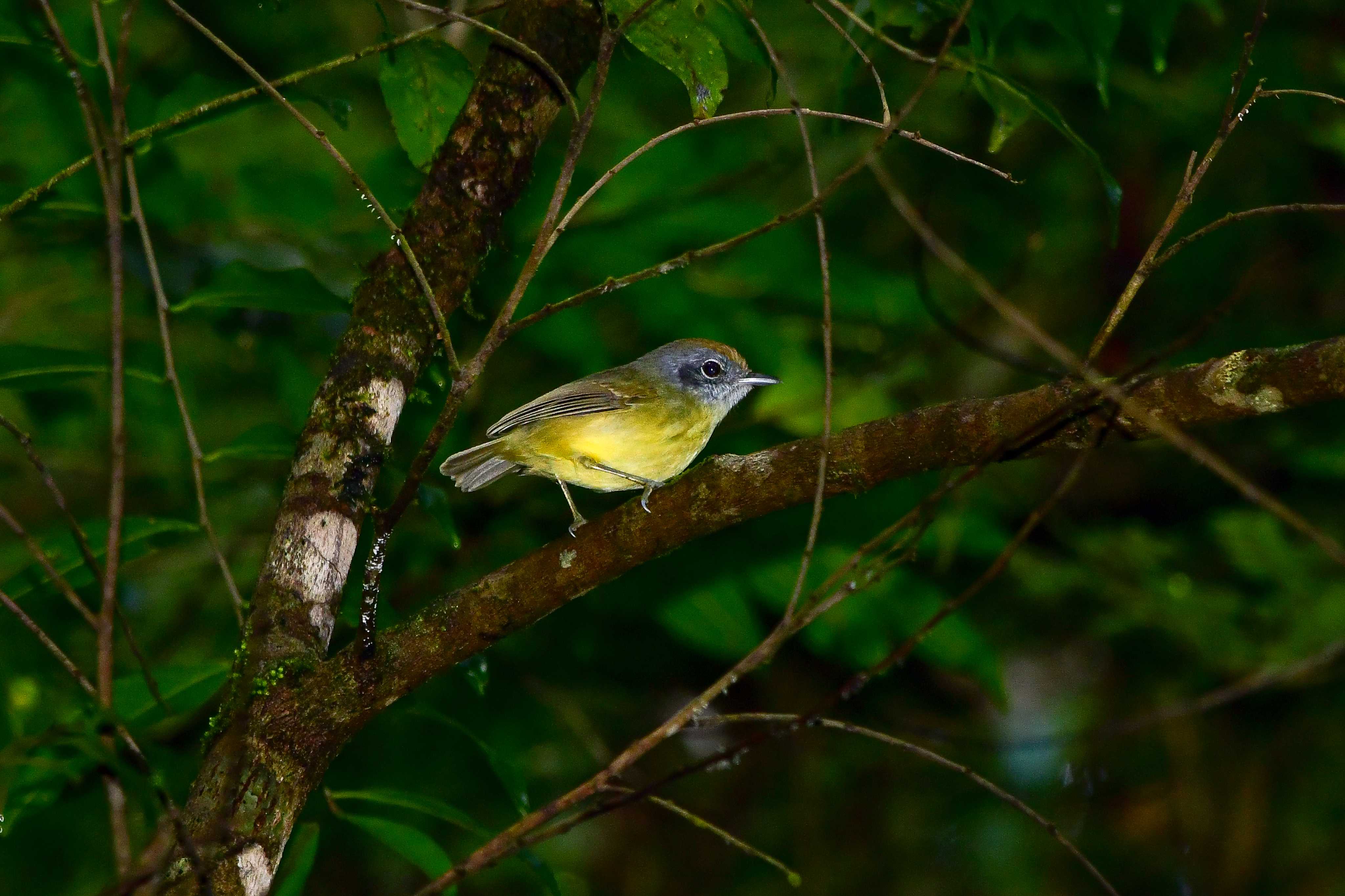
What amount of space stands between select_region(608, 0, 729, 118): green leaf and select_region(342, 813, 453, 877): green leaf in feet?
6.22

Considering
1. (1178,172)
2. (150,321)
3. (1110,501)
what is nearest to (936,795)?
(1110,501)

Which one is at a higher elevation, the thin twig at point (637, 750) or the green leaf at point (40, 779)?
the thin twig at point (637, 750)

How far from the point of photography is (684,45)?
2.79 metres

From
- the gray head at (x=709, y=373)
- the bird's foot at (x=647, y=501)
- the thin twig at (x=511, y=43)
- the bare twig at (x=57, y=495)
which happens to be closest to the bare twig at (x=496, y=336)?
the thin twig at (x=511, y=43)

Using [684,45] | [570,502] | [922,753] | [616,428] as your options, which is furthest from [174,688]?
[684,45]

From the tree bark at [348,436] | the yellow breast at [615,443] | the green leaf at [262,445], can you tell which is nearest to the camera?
the tree bark at [348,436]

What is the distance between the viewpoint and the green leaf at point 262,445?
3.29m

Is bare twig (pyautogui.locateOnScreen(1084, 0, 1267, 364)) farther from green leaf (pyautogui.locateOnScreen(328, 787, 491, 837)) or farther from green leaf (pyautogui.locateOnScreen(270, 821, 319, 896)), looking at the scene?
green leaf (pyautogui.locateOnScreen(270, 821, 319, 896))

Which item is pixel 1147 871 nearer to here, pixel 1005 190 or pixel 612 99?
pixel 1005 190

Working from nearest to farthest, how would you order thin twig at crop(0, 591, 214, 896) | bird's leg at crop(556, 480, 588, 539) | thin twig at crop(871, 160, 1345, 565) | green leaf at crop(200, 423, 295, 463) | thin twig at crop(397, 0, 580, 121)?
1. thin twig at crop(0, 591, 214, 896)
2. thin twig at crop(871, 160, 1345, 565)
3. thin twig at crop(397, 0, 580, 121)
4. green leaf at crop(200, 423, 295, 463)
5. bird's leg at crop(556, 480, 588, 539)

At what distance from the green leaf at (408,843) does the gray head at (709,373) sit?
6.94 feet

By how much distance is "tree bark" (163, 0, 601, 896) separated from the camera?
2291mm

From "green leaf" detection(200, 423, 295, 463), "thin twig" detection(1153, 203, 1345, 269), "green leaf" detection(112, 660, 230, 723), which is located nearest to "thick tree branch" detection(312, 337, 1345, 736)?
A: "thin twig" detection(1153, 203, 1345, 269)

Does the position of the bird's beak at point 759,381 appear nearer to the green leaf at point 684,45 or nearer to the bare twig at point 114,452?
the green leaf at point 684,45
